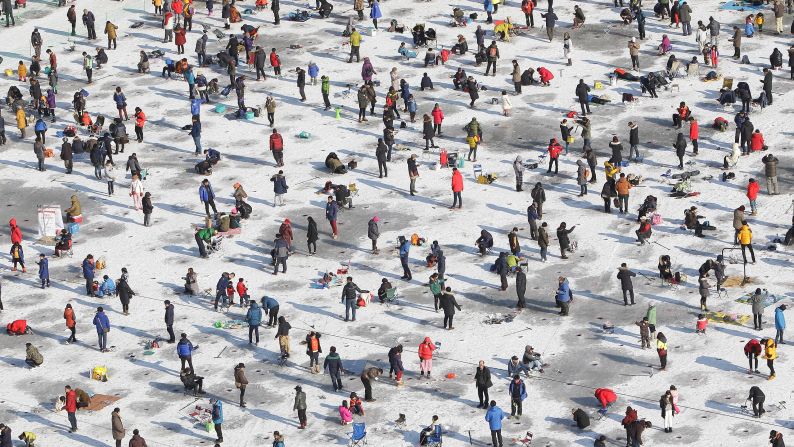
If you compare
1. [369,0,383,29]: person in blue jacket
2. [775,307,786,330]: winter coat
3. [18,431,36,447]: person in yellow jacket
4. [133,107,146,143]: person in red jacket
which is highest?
[369,0,383,29]: person in blue jacket

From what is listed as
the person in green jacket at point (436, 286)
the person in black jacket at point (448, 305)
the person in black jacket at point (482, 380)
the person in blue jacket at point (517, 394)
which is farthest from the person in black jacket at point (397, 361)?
the person in green jacket at point (436, 286)

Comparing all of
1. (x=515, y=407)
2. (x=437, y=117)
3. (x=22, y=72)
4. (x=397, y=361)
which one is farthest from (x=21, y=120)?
(x=515, y=407)

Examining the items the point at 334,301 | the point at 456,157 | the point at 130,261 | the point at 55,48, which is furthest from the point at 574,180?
the point at 55,48

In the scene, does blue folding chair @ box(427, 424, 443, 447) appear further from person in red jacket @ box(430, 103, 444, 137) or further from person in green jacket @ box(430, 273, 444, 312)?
person in red jacket @ box(430, 103, 444, 137)

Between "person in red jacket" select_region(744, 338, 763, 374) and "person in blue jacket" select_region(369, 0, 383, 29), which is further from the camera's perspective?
"person in blue jacket" select_region(369, 0, 383, 29)

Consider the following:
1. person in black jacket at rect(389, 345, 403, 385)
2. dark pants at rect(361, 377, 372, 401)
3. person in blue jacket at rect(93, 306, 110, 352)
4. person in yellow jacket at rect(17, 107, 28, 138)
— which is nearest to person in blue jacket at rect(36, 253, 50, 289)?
person in blue jacket at rect(93, 306, 110, 352)

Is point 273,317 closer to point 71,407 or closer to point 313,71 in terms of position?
point 71,407

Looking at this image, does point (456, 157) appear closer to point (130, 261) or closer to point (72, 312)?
point (130, 261)
